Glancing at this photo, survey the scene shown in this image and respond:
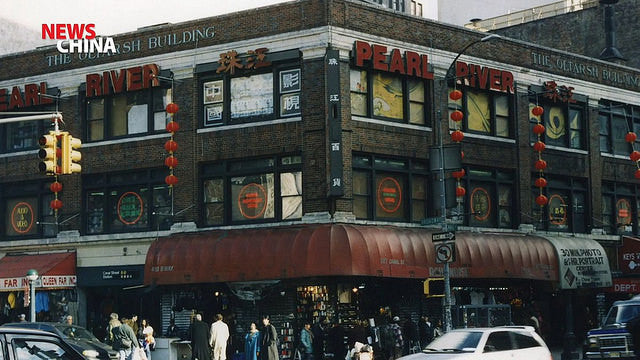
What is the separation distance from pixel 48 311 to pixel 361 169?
13243 mm

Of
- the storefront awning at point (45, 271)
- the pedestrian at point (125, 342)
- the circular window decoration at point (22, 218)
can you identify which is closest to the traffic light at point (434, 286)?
the pedestrian at point (125, 342)

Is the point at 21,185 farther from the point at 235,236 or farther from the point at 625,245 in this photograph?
the point at 625,245

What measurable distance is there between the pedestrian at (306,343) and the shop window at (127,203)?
303 inches

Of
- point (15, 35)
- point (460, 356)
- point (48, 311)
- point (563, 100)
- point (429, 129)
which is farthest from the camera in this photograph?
point (15, 35)

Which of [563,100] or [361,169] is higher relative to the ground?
[563,100]

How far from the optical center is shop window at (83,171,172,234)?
36438 mm

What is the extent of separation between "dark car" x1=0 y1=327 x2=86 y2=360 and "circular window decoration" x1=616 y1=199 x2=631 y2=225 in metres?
34.3

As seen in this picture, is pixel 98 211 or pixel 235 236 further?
pixel 98 211

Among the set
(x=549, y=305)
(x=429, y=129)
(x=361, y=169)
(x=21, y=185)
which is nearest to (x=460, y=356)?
(x=361, y=169)

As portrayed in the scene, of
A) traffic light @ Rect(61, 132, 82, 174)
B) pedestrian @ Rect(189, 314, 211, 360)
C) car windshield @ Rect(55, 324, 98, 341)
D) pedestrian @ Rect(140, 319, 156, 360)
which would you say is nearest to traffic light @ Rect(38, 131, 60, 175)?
traffic light @ Rect(61, 132, 82, 174)

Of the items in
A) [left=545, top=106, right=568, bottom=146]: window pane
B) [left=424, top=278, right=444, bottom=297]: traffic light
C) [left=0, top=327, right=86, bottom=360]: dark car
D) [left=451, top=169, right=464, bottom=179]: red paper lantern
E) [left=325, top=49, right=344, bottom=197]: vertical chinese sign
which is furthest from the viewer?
[left=545, top=106, right=568, bottom=146]: window pane

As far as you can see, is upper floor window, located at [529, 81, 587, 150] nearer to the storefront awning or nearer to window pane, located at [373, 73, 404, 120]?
window pane, located at [373, 73, 404, 120]

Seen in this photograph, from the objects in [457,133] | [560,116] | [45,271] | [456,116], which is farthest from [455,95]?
[45,271]

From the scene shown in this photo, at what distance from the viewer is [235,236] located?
33.6 m
